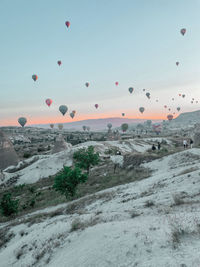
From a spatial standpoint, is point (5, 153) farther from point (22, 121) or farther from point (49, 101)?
point (22, 121)

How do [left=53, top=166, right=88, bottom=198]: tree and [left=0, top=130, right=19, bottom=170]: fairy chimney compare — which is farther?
[left=0, top=130, right=19, bottom=170]: fairy chimney

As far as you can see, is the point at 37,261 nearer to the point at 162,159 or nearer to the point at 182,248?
the point at 182,248

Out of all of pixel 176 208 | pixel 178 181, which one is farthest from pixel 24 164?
pixel 176 208

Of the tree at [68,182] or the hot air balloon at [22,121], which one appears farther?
the hot air balloon at [22,121]

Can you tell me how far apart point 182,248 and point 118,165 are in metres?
20.8

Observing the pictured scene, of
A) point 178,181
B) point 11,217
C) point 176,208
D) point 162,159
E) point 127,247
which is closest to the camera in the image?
point 127,247

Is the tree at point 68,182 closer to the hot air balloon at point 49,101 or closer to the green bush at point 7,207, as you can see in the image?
the green bush at point 7,207

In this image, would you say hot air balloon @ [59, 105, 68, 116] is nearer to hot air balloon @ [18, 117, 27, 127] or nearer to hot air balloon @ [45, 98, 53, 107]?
hot air balloon @ [45, 98, 53, 107]

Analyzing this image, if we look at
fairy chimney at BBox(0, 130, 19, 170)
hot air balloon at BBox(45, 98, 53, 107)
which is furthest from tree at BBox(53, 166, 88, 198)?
hot air balloon at BBox(45, 98, 53, 107)

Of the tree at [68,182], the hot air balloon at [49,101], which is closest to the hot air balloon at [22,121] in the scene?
the hot air balloon at [49,101]

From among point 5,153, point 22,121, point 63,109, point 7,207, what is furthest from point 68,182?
point 22,121

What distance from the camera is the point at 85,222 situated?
687 centimetres

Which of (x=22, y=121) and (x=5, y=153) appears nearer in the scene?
(x=5, y=153)

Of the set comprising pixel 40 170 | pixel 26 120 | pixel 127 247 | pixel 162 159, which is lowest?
pixel 40 170
